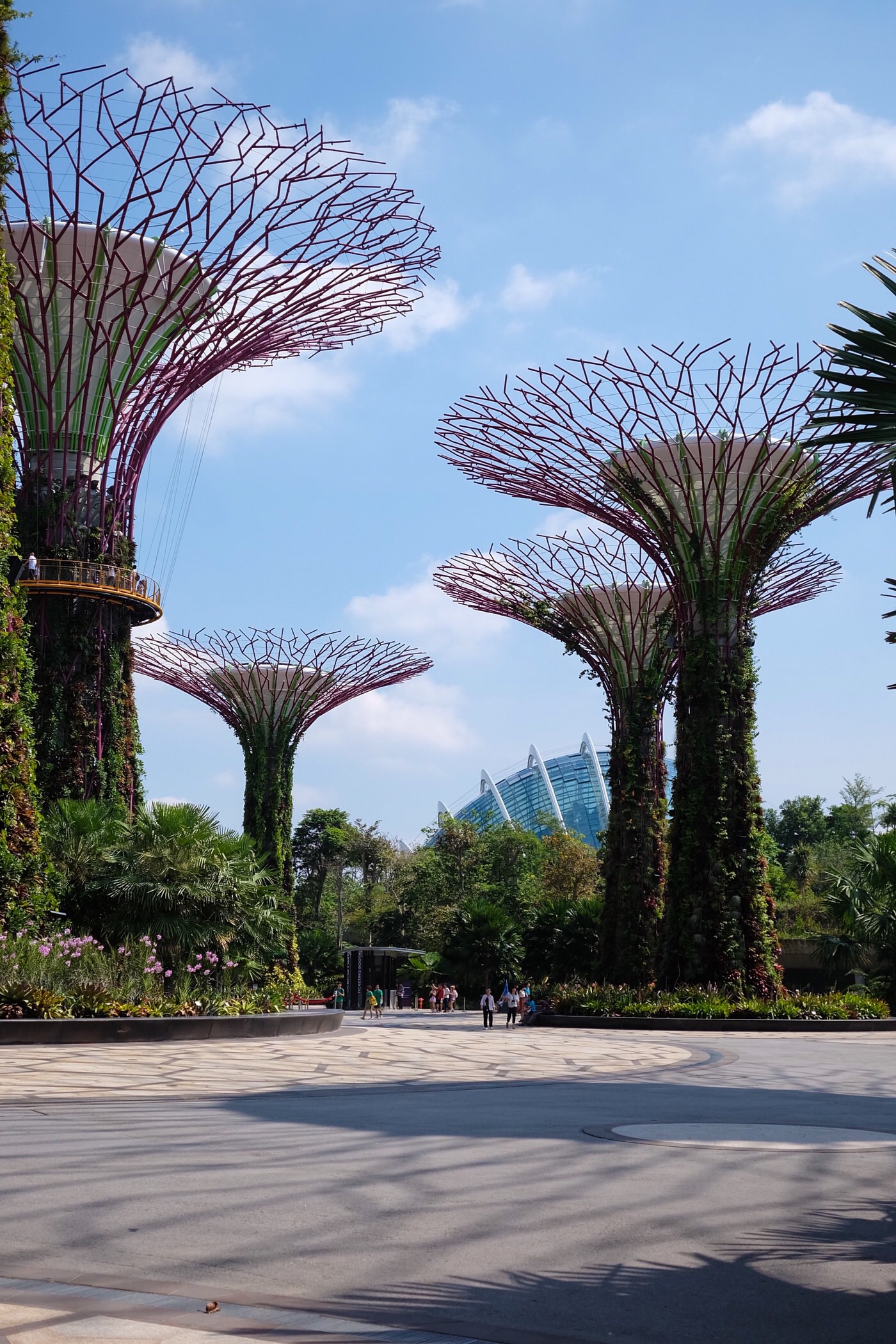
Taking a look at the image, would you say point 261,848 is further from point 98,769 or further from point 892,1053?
point 892,1053

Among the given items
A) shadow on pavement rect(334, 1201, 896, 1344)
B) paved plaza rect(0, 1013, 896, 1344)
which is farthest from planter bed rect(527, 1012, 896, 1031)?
shadow on pavement rect(334, 1201, 896, 1344)

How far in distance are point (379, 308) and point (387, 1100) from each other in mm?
16345

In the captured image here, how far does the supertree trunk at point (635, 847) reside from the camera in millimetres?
29219

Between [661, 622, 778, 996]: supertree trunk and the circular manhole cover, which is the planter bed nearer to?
[661, 622, 778, 996]: supertree trunk

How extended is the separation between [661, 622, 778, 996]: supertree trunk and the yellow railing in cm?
1074

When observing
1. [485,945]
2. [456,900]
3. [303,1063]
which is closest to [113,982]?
[303,1063]

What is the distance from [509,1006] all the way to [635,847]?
6065 millimetres

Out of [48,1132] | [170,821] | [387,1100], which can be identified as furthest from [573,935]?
[48,1132]

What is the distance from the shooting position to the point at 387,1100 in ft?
32.9

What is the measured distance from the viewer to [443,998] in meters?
31.9

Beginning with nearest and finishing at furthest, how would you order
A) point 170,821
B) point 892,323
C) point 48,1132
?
point 892,323 → point 48,1132 → point 170,821

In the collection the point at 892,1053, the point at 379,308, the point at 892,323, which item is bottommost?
the point at 892,1053

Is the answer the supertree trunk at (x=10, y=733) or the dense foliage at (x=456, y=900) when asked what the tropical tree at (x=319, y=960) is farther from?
the supertree trunk at (x=10, y=733)

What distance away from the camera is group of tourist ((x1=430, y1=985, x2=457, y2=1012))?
104ft
